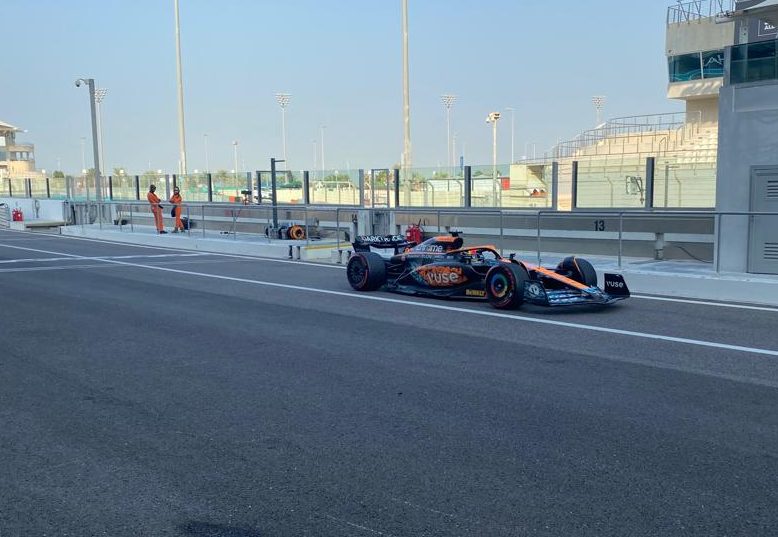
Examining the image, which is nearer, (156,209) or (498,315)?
(498,315)

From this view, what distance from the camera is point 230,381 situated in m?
7.92

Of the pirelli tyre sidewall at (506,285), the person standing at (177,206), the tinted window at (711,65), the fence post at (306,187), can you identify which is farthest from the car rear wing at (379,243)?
the tinted window at (711,65)

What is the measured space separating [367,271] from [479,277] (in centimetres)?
240

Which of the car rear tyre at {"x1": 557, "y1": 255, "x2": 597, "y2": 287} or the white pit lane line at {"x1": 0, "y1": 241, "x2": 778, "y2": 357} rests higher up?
the car rear tyre at {"x1": 557, "y1": 255, "x2": 597, "y2": 287}

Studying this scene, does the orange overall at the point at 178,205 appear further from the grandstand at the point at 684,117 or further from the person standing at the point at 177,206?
the grandstand at the point at 684,117

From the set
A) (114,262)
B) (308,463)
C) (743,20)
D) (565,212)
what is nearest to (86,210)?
(114,262)

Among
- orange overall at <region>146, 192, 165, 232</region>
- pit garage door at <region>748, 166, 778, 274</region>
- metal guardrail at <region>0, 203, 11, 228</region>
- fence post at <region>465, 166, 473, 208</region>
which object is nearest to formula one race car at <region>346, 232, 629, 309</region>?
pit garage door at <region>748, 166, 778, 274</region>

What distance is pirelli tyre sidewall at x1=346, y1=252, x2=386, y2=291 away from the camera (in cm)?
1435

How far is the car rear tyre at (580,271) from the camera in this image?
1247 centimetres

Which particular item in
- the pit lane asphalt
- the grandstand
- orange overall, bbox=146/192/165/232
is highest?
the grandstand

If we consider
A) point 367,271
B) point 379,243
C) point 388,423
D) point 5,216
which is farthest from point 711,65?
point 388,423

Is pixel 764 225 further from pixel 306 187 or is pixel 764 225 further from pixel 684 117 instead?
pixel 684 117

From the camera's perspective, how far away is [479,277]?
1280 cm

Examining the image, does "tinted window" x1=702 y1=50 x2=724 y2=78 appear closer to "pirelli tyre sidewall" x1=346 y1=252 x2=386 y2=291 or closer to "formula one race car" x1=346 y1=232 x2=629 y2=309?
"formula one race car" x1=346 y1=232 x2=629 y2=309
